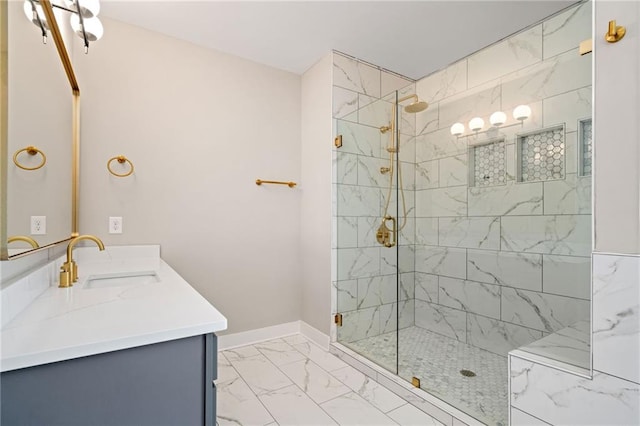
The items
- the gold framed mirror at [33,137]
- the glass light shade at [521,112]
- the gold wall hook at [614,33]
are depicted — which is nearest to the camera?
the gold framed mirror at [33,137]

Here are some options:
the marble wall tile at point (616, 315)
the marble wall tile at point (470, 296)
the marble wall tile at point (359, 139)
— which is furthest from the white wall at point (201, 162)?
the marble wall tile at point (616, 315)

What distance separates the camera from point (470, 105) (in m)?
2.39

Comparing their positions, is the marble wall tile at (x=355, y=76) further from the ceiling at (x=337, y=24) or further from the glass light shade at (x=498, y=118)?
the glass light shade at (x=498, y=118)

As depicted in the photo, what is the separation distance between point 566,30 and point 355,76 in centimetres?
152

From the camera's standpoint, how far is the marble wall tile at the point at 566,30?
1.44 meters

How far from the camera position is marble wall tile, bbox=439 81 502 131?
2207 mm

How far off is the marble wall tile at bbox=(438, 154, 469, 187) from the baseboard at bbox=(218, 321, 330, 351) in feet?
5.43

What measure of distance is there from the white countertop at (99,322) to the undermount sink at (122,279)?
0.88 ft

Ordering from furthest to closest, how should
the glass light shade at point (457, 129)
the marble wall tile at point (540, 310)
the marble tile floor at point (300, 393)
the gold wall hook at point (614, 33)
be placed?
the glass light shade at point (457, 129), the marble wall tile at point (540, 310), the marble tile floor at point (300, 393), the gold wall hook at point (614, 33)

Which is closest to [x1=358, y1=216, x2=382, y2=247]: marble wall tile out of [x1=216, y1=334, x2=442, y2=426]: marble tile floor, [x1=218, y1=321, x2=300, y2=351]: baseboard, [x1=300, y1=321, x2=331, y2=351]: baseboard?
[x1=300, y1=321, x2=331, y2=351]: baseboard

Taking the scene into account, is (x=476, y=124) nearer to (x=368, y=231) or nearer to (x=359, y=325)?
(x=368, y=231)

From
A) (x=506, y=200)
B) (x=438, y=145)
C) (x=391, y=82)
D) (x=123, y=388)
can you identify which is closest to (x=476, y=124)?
(x=438, y=145)

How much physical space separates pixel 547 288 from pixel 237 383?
2130mm

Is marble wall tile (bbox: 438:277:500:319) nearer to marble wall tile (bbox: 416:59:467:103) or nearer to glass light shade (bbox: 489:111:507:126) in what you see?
glass light shade (bbox: 489:111:507:126)
